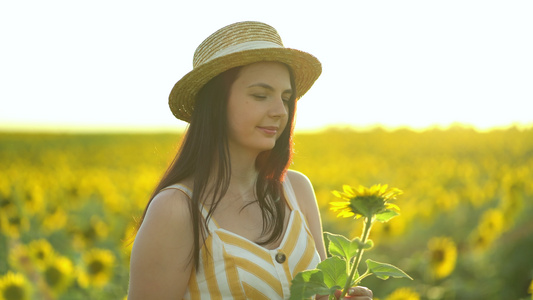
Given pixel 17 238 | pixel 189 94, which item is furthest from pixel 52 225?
pixel 189 94

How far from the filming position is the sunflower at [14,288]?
3809mm

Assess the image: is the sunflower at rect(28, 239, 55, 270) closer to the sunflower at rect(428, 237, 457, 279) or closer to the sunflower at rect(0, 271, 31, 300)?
the sunflower at rect(0, 271, 31, 300)

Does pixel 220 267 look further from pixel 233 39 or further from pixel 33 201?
pixel 33 201

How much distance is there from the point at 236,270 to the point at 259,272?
76mm

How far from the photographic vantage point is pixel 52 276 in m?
4.23

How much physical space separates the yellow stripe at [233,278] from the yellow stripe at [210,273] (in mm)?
43

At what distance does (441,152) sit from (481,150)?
1040mm

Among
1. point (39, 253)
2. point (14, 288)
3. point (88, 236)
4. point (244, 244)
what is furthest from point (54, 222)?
point (244, 244)

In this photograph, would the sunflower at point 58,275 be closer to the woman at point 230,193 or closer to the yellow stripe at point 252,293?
the woman at point 230,193

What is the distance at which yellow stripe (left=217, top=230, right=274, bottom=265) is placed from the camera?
1.76 m

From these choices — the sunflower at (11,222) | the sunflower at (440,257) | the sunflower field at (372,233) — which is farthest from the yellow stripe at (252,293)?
the sunflower at (11,222)

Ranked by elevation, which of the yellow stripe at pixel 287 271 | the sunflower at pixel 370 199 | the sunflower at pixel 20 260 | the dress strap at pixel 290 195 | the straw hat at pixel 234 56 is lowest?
the sunflower at pixel 20 260

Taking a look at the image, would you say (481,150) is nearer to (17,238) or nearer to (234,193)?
(17,238)

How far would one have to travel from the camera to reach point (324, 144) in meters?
19.4
